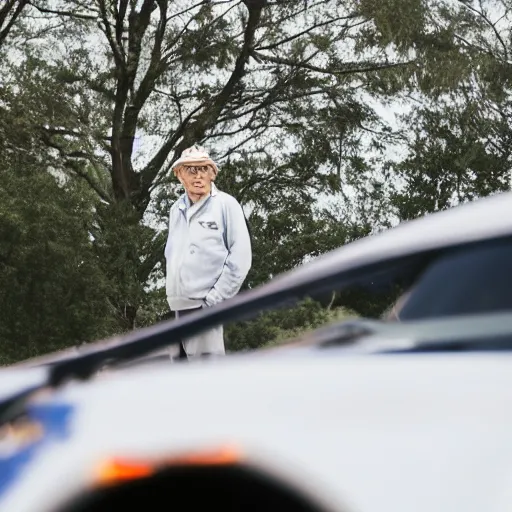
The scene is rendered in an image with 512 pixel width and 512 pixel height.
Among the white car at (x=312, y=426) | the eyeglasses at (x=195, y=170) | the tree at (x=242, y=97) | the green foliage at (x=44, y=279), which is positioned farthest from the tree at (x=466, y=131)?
the white car at (x=312, y=426)

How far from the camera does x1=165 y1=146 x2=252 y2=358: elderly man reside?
14.9ft

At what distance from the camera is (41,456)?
117 centimetres

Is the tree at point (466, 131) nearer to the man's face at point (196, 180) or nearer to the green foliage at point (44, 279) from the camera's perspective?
the green foliage at point (44, 279)

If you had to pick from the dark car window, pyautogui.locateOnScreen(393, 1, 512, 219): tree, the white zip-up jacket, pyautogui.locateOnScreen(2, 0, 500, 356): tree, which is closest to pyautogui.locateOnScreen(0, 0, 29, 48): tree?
pyautogui.locateOnScreen(2, 0, 500, 356): tree

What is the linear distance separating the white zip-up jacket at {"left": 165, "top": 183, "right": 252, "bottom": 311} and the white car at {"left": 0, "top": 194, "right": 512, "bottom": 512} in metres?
3.17

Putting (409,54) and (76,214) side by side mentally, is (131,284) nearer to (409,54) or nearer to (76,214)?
(76,214)

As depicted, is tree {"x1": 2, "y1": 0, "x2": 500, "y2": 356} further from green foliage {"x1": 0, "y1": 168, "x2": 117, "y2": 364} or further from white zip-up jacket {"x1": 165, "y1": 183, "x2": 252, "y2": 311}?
white zip-up jacket {"x1": 165, "y1": 183, "x2": 252, "y2": 311}

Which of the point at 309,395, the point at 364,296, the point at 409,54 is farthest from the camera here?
the point at 409,54

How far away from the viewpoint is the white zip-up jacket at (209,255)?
4.53 metres

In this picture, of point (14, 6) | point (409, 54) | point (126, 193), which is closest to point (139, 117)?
point (126, 193)

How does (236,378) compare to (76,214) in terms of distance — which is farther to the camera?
(76,214)

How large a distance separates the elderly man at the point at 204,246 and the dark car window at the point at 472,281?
2.96m

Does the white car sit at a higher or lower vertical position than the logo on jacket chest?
lower

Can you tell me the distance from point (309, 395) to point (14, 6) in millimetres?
15661
